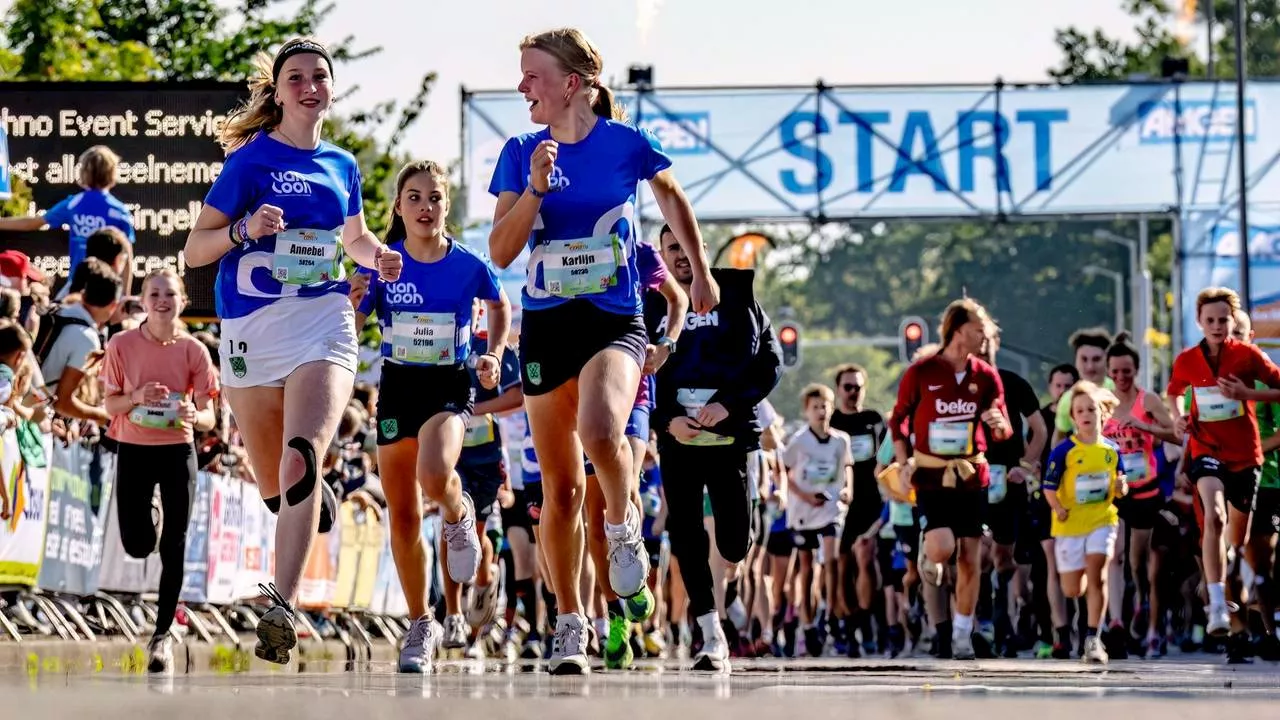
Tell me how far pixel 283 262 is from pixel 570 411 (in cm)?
116

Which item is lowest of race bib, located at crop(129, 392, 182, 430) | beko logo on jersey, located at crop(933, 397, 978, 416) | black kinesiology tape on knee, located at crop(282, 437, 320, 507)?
black kinesiology tape on knee, located at crop(282, 437, 320, 507)

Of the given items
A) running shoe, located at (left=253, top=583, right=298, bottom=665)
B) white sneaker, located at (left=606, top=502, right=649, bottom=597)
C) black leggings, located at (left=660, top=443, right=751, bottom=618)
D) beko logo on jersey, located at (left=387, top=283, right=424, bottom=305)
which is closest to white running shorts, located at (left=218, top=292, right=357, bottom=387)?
running shoe, located at (left=253, top=583, right=298, bottom=665)

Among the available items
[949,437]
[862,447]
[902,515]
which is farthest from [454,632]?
[862,447]

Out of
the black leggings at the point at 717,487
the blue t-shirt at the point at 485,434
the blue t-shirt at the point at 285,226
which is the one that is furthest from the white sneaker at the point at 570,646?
the blue t-shirt at the point at 485,434

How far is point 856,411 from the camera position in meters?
21.7

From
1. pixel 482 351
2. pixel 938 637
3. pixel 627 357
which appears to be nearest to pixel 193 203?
pixel 482 351

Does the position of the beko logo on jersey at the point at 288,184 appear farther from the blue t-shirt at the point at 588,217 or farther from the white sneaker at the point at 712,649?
the white sneaker at the point at 712,649

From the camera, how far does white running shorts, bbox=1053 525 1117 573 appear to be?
1544 centimetres

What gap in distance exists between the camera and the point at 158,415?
1112 cm

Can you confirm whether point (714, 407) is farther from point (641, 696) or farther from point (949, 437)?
point (641, 696)

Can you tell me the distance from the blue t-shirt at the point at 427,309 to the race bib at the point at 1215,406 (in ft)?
18.6

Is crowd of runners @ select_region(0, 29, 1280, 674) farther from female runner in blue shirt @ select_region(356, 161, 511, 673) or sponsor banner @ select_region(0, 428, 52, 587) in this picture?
sponsor banner @ select_region(0, 428, 52, 587)

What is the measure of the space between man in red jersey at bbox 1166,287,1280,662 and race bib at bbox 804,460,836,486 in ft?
18.3

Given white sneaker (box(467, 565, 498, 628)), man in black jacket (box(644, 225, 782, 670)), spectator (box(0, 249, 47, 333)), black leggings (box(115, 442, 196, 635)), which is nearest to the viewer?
black leggings (box(115, 442, 196, 635))
